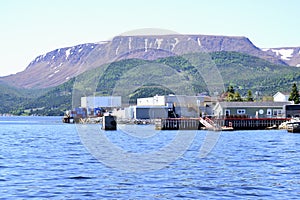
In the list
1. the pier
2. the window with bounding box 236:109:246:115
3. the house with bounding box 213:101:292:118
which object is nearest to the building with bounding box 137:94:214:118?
the house with bounding box 213:101:292:118

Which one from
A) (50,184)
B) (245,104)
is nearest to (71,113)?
(245,104)

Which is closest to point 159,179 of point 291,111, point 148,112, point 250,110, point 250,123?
point 250,123

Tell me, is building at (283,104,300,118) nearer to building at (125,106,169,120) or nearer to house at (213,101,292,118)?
house at (213,101,292,118)

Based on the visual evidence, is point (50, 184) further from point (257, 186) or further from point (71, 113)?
point (71, 113)

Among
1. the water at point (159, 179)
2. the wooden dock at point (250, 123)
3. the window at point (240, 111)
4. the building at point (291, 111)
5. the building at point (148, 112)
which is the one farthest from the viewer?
the building at point (148, 112)

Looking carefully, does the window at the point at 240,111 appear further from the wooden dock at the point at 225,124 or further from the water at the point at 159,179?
the water at the point at 159,179

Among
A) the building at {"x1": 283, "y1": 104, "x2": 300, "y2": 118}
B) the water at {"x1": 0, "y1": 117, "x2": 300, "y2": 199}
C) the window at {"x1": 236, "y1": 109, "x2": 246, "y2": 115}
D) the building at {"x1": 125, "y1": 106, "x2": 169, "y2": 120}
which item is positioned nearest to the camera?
the water at {"x1": 0, "y1": 117, "x2": 300, "y2": 199}

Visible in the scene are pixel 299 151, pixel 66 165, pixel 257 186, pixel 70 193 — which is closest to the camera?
pixel 70 193

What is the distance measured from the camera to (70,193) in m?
24.3

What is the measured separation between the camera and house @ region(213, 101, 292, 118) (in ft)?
316

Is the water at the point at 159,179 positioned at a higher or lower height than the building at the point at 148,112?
lower

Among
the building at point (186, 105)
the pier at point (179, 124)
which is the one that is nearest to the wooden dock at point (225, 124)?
the pier at point (179, 124)

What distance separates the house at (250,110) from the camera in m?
96.2

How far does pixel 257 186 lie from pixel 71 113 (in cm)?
15777
